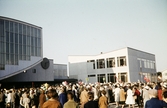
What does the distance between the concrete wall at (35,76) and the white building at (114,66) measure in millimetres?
8526

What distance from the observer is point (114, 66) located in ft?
153

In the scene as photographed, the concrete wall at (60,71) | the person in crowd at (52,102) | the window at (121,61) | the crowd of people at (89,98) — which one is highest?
the window at (121,61)

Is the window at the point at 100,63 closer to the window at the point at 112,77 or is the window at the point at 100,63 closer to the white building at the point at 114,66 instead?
the white building at the point at 114,66

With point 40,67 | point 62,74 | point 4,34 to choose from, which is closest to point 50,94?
point 4,34

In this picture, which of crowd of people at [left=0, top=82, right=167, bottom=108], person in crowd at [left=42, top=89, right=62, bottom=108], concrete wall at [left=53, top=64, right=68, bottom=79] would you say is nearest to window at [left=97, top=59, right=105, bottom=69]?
concrete wall at [left=53, top=64, right=68, bottom=79]

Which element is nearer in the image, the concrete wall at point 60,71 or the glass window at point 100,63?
the glass window at point 100,63

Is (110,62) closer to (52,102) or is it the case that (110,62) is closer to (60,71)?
(60,71)

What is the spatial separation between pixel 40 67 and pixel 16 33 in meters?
9.64

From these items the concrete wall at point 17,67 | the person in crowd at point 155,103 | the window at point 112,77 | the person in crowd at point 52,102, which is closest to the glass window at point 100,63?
the window at point 112,77

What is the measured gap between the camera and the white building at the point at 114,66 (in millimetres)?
44531

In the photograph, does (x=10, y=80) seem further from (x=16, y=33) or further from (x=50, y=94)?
(x=50, y=94)

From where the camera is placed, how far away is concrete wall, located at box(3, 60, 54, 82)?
39.7 m

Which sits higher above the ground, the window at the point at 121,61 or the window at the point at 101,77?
the window at the point at 121,61

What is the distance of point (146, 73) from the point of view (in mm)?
52500
